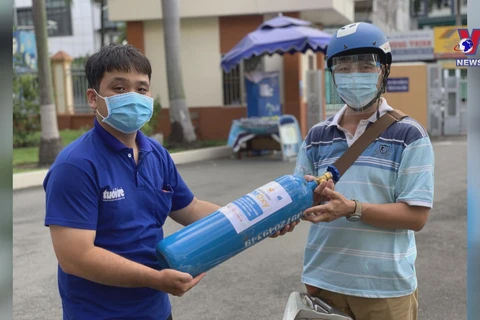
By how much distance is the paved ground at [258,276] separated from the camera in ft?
14.4

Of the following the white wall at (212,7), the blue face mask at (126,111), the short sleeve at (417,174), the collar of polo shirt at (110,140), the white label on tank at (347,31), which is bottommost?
the short sleeve at (417,174)

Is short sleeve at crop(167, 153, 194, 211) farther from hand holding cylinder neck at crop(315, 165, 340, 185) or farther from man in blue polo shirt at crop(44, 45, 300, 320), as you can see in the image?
hand holding cylinder neck at crop(315, 165, 340, 185)

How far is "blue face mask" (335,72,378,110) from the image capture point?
222 centimetres

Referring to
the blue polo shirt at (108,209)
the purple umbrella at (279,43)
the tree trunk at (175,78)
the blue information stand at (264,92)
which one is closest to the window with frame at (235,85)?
the blue information stand at (264,92)

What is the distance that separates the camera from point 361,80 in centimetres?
223

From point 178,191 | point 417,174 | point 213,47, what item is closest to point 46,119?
point 213,47

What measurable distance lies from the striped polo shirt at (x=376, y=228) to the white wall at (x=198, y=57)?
15301 mm

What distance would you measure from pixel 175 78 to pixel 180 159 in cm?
237

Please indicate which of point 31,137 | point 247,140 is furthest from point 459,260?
point 31,137

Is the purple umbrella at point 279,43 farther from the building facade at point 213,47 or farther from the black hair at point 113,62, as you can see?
the black hair at point 113,62

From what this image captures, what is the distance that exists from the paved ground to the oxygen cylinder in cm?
244

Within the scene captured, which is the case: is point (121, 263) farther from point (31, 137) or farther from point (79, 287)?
point (31, 137)

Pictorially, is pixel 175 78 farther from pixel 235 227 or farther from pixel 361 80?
pixel 235 227

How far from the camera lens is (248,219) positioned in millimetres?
1907
